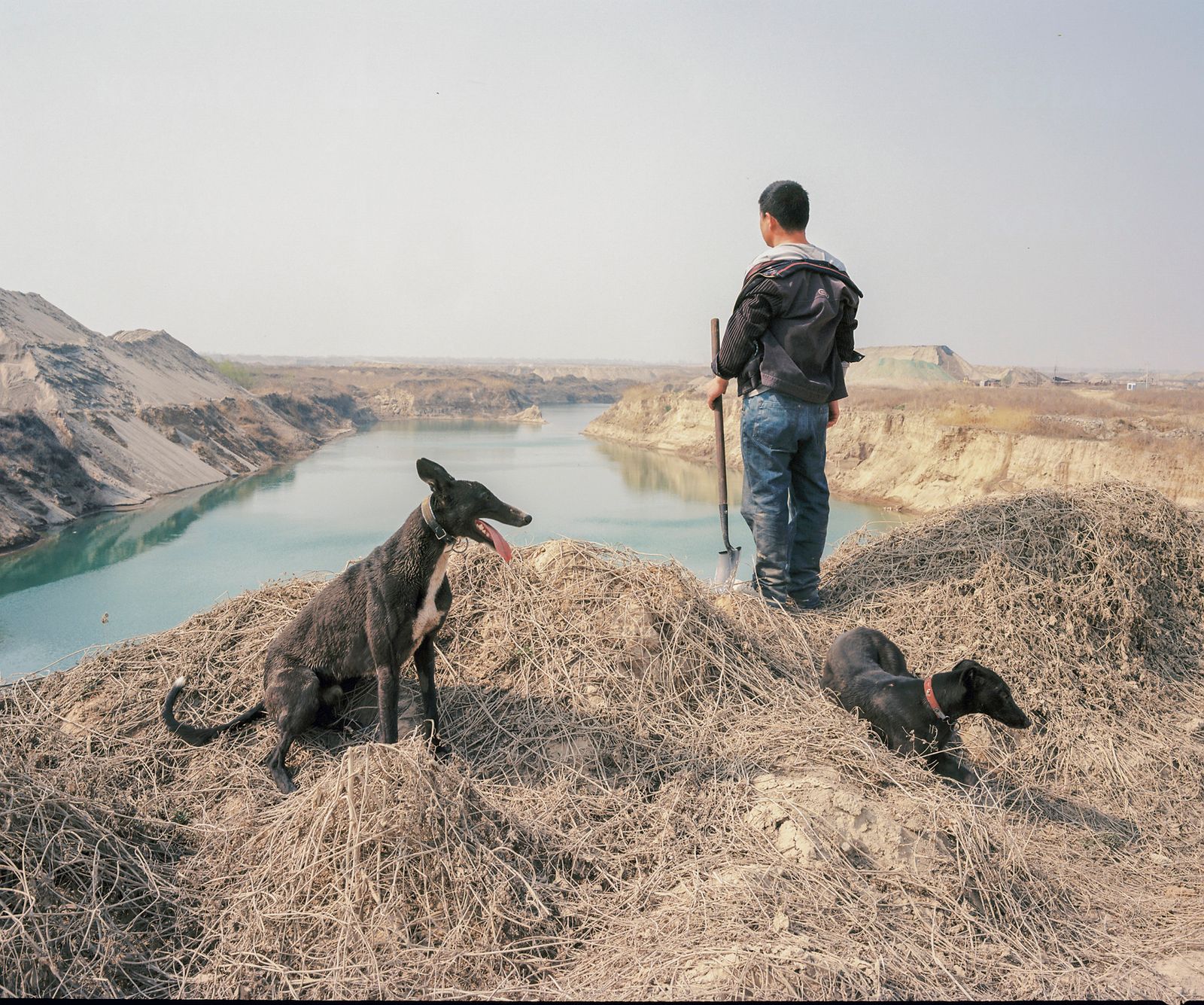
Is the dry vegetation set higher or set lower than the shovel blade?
higher

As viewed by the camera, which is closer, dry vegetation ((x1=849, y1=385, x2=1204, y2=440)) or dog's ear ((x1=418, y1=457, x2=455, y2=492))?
dog's ear ((x1=418, y1=457, x2=455, y2=492))

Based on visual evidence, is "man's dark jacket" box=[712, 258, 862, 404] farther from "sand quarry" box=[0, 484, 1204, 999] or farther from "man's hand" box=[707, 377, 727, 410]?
"sand quarry" box=[0, 484, 1204, 999]

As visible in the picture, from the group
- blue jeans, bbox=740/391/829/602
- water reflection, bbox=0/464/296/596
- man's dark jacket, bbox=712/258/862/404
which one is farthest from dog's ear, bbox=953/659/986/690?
water reflection, bbox=0/464/296/596

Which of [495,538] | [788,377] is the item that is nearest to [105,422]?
[788,377]

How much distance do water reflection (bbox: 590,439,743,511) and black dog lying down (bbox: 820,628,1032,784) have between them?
19339 mm

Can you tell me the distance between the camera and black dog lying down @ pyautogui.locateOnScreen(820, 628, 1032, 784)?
356cm

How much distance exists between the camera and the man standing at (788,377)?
4852mm

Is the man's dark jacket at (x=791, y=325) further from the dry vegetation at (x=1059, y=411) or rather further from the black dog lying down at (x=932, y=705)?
the dry vegetation at (x=1059, y=411)

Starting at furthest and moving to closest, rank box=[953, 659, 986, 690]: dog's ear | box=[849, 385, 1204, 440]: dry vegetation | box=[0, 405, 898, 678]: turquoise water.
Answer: box=[849, 385, 1204, 440]: dry vegetation, box=[0, 405, 898, 678]: turquoise water, box=[953, 659, 986, 690]: dog's ear

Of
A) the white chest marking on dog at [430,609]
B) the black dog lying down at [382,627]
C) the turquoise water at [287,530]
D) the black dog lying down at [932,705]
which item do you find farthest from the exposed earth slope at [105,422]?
the black dog lying down at [932,705]

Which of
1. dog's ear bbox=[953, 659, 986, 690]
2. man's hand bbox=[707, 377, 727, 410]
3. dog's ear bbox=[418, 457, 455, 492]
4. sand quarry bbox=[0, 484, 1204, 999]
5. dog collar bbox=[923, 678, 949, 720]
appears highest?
man's hand bbox=[707, 377, 727, 410]

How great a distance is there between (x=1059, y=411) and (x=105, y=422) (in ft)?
111

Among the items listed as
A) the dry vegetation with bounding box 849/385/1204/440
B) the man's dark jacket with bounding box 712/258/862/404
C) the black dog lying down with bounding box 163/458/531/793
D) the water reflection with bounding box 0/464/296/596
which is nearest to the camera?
the black dog lying down with bounding box 163/458/531/793

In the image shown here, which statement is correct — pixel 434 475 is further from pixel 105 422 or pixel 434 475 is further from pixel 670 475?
pixel 670 475
